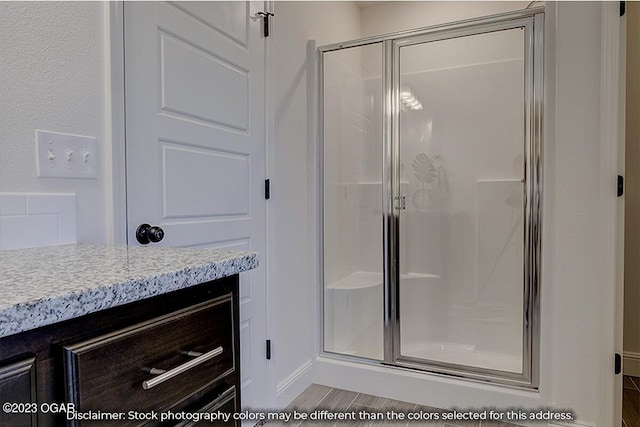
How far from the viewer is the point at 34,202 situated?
1014 mm

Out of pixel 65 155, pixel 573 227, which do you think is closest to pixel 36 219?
pixel 65 155

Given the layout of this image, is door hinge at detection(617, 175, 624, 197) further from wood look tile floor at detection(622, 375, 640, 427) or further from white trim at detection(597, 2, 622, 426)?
wood look tile floor at detection(622, 375, 640, 427)

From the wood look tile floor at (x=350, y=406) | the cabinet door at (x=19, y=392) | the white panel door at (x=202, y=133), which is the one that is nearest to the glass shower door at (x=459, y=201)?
the wood look tile floor at (x=350, y=406)

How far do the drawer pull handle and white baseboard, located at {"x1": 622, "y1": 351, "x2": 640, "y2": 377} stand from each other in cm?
278

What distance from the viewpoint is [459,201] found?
2.67 metres

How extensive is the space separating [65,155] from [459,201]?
7.30 ft

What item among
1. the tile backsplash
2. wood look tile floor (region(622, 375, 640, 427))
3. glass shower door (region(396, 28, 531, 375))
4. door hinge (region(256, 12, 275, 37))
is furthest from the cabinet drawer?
wood look tile floor (region(622, 375, 640, 427))

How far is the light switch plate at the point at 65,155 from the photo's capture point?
104 cm

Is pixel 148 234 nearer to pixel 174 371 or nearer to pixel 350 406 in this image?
pixel 174 371

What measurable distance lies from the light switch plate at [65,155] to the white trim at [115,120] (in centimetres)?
6

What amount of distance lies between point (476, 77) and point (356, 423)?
2.09m

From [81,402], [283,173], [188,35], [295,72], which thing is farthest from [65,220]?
[295,72]

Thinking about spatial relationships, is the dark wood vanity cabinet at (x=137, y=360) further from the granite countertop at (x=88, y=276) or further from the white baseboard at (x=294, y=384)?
the white baseboard at (x=294, y=384)

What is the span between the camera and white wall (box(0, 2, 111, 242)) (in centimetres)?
98
